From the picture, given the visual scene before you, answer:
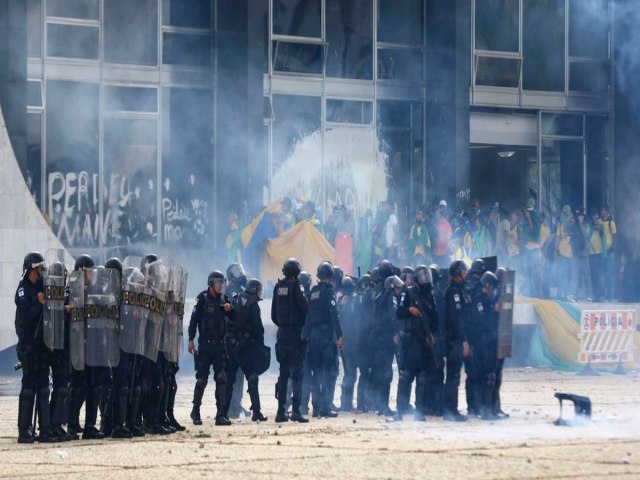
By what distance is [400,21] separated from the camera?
32.1 meters

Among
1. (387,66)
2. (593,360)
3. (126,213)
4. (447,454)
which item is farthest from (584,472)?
(387,66)

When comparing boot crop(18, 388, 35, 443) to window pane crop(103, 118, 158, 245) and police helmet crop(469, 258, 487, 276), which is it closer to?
police helmet crop(469, 258, 487, 276)

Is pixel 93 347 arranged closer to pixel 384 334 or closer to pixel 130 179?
pixel 384 334

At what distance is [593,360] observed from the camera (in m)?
25.0

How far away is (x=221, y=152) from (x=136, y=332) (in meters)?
14.3

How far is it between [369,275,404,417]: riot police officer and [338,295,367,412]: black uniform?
365 mm

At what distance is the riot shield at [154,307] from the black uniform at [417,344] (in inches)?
126

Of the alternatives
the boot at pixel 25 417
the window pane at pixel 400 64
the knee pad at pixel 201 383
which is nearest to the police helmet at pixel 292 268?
the knee pad at pixel 201 383

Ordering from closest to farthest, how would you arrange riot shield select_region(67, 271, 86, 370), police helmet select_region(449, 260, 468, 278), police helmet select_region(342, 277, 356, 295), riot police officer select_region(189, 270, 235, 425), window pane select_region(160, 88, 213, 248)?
riot shield select_region(67, 271, 86, 370) → riot police officer select_region(189, 270, 235, 425) → police helmet select_region(449, 260, 468, 278) → police helmet select_region(342, 277, 356, 295) → window pane select_region(160, 88, 213, 248)

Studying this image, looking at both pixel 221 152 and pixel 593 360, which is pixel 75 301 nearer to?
pixel 593 360

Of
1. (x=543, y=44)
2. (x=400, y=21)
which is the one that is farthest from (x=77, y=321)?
(x=543, y=44)

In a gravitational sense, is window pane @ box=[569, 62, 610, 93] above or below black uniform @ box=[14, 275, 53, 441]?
above

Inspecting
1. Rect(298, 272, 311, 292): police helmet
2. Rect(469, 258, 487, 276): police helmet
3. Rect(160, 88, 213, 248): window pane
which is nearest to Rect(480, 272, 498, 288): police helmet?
Rect(469, 258, 487, 276): police helmet

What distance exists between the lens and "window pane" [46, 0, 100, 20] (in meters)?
28.3
